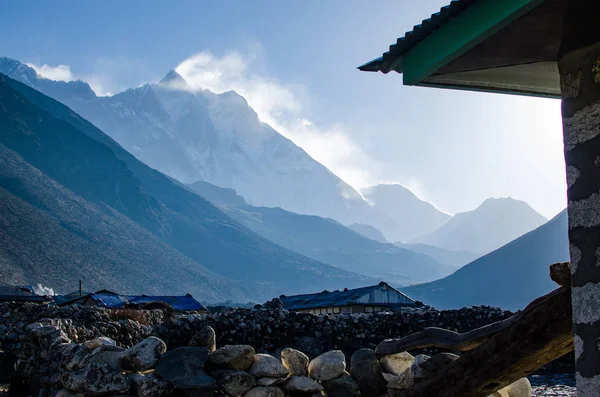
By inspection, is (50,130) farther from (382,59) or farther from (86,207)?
(382,59)

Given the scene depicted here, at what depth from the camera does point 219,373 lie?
7.31m

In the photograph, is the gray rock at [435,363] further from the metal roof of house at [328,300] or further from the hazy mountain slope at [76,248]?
the hazy mountain slope at [76,248]

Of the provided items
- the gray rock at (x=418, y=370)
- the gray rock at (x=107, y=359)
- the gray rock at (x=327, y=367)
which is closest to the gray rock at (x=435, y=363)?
the gray rock at (x=418, y=370)

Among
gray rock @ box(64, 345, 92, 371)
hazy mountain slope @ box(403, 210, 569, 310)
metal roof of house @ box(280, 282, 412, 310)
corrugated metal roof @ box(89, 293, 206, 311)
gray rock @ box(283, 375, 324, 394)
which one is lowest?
gray rock @ box(283, 375, 324, 394)

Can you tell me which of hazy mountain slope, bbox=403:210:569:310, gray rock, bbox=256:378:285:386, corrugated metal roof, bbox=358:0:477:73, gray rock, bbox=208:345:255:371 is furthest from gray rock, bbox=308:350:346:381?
hazy mountain slope, bbox=403:210:569:310

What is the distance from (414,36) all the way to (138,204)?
165451mm

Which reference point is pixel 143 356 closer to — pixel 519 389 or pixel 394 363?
pixel 394 363

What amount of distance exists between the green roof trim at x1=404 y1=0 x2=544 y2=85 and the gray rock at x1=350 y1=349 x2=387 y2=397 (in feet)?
12.3

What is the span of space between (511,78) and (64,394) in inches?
234

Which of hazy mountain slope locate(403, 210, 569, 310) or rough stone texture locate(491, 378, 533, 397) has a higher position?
hazy mountain slope locate(403, 210, 569, 310)

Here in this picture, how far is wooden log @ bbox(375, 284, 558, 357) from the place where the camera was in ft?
17.1

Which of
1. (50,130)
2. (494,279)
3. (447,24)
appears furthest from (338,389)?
(50,130)

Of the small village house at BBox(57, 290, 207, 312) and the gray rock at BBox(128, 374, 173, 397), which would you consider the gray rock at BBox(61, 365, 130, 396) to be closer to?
the gray rock at BBox(128, 374, 173, 397)

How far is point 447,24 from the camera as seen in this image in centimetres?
453
